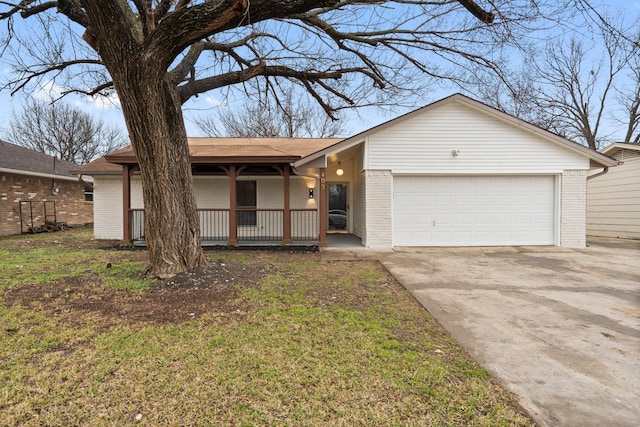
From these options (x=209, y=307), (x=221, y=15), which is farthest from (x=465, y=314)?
(x=221, y=15)

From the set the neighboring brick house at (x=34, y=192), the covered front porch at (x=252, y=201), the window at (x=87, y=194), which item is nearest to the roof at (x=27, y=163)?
the neighboring brick house at (x=34, y=192)

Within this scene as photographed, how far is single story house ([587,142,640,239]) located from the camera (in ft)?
37.8

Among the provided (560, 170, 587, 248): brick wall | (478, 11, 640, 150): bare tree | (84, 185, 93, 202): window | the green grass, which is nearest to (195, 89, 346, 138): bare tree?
(84, 185, 93, 202): window

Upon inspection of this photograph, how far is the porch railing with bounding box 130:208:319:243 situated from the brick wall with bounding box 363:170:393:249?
2.50m

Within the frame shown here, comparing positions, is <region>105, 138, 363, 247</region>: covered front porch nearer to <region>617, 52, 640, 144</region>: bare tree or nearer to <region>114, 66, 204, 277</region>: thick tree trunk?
<region>114, 66, 204, 277</region>: thick tree trunk

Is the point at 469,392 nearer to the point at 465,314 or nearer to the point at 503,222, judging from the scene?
the point at 465,314

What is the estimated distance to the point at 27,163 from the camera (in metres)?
14.2

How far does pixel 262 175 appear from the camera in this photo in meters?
11.2

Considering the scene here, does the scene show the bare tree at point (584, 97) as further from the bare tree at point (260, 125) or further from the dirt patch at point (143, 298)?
the dirt patch at point (143, 298)

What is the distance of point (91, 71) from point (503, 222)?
40.9ft

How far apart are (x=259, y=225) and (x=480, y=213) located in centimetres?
750

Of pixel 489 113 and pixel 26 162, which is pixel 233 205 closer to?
pixel 489 113

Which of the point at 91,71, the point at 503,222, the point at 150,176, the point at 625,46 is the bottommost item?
the point at 503,222

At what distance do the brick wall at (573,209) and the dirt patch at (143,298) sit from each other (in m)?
9.51
